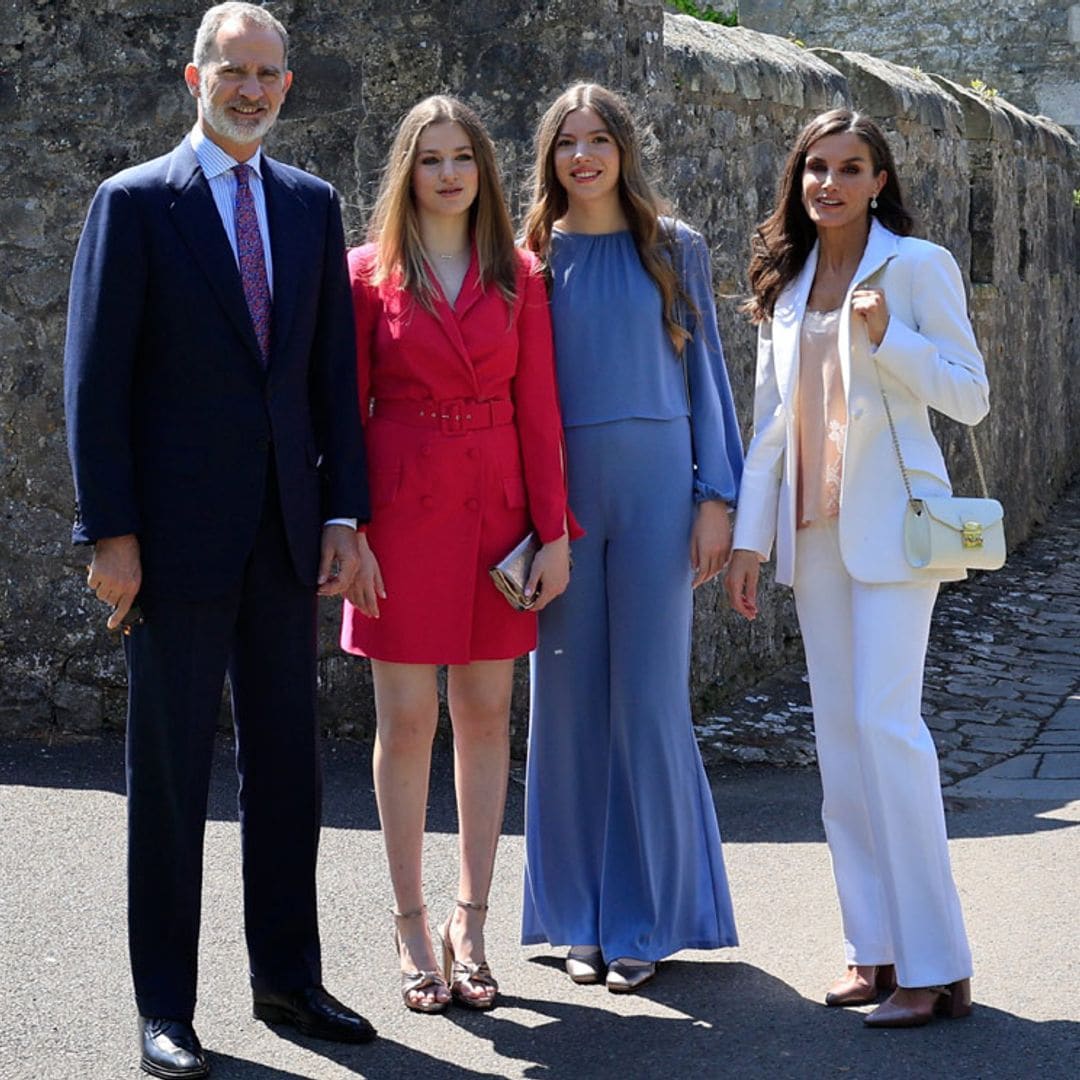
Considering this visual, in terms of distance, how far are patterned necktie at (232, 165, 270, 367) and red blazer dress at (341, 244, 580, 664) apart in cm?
30

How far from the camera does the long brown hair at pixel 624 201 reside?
13.9 feet

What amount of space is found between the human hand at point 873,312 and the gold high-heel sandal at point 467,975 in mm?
1515

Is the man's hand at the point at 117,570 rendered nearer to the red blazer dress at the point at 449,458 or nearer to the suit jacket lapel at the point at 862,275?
the red blazer dress at the point at 449,458

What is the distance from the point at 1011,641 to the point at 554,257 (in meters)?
4.84

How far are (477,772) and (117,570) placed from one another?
99 cm

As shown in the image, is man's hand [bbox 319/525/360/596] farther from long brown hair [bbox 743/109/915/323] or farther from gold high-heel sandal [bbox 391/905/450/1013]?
long brown hair [bbox 743/109/915/323]

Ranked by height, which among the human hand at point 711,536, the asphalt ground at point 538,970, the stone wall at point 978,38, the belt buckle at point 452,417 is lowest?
the asphalt ground at point 538,970

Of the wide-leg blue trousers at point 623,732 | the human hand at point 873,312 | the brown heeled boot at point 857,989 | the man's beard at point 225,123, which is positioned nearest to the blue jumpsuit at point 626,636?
the wide-leg blue trousers at point 623,732

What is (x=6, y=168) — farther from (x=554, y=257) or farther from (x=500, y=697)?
(x=500, y=697)

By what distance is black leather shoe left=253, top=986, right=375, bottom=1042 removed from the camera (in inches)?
152

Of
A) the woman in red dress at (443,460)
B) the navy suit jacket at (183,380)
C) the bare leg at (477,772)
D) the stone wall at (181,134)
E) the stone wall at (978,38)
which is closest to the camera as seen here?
the navy suit jacket at (183,380)

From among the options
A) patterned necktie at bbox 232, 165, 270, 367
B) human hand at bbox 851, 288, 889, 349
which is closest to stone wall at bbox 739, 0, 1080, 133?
human hand at bbox 851, 288, 889, 349

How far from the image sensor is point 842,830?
414 cm

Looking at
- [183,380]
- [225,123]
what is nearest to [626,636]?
[183,380]
